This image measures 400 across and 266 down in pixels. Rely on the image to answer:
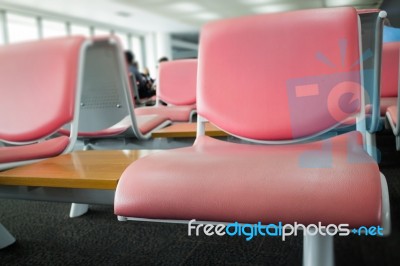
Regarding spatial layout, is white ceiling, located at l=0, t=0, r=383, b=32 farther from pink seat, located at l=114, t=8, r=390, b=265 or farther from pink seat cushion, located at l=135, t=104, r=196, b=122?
pink seat, located at l=114, t=8, r=390, b=265

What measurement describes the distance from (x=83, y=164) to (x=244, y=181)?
0.55 m

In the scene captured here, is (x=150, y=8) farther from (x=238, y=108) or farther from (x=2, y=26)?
(x=238, y=108)

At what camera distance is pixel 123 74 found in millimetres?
989

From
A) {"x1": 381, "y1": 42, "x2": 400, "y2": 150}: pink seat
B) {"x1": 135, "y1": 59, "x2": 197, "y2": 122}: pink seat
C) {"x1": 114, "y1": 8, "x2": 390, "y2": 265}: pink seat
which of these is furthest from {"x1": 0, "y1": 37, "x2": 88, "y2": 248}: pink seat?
{"x1": 381, "y1": 42, "x2": 400, "y2": 150}: pink seat

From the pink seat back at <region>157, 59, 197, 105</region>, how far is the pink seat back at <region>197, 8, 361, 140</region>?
5.20 feet

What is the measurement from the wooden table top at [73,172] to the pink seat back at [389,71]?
5.06 ft

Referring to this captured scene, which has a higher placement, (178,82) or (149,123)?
(178,82)

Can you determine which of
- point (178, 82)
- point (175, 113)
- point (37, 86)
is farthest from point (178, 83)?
point (37, 86)

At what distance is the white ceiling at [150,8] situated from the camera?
743 centimetres

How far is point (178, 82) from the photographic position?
264 cm

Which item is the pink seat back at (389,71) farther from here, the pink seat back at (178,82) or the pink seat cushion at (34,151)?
the pink seat cushion at (34,151)

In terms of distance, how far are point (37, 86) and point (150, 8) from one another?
8299 millimetres

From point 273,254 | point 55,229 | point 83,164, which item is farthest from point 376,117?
point 55,229

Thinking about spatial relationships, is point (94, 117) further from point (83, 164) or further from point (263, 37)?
point (263, 37)
